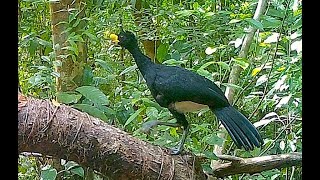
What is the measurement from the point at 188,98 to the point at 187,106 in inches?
3.3

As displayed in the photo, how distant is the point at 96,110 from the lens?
160cm

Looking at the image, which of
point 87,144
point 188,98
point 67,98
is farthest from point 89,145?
point 188,98

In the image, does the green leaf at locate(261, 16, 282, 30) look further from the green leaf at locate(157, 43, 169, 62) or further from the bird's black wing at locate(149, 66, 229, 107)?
the green leaf at locate(157, 43, 169, 62)

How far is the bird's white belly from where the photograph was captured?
1.65 meters

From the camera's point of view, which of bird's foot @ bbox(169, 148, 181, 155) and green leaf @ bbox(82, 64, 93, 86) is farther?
green leaf @ bbox(82, 64, 93, 86)

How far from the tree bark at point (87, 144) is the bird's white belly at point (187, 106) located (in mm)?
244

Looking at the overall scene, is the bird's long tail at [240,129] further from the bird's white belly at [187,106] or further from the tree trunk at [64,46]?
the tree trunk at [64,46]

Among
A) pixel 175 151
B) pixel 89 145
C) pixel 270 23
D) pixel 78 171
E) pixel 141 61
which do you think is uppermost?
pixel 270 23

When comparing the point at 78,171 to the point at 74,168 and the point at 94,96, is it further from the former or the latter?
the point at 94,96

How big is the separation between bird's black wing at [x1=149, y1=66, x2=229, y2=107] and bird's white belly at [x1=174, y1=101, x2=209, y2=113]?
0.11 feet

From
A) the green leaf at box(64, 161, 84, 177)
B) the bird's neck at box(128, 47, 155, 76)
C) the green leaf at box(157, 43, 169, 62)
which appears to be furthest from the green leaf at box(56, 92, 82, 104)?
the green leaf at box(157, 43, 169, 62)

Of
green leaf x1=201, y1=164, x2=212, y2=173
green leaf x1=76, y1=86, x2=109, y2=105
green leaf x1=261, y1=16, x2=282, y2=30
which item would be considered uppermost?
green leaf x1=261, y1=16, x2=282, y2=30

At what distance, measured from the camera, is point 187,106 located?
5.52 feet
